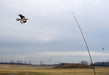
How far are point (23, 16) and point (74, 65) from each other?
102 meters

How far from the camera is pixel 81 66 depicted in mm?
104625

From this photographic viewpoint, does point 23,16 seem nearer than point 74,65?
Yes

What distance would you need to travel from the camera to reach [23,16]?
26.0 feet

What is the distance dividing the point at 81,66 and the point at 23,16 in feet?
325

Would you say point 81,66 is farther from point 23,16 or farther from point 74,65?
point 23,16

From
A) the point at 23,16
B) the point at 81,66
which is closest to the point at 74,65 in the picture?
the point at 81,66

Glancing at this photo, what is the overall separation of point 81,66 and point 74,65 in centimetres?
469

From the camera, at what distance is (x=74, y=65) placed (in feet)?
355

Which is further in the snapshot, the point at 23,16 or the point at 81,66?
the point at 81,66
